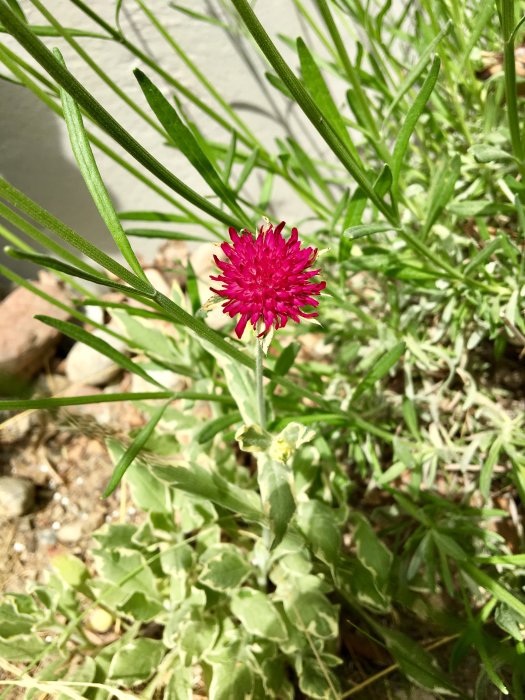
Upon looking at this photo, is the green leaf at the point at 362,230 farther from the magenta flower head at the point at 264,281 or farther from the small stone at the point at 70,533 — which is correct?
the small stone at the point at 70,533

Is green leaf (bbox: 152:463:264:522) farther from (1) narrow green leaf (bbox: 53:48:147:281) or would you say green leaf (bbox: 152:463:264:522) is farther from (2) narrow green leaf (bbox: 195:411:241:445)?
(1) narrow green leaf (bbox: 53:48:147:281)

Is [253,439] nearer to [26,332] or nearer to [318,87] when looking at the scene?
[318,87]

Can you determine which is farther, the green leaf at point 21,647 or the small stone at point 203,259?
the small stone at point 203,259

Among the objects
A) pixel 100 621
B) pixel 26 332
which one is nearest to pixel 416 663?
pixel 100 621

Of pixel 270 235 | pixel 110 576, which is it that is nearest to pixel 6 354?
pixel 110 576

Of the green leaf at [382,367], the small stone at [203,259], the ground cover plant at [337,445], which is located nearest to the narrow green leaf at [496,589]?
the ground cover plant at [337,445]

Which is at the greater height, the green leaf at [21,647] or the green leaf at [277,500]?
the green leaf at [277,500]
